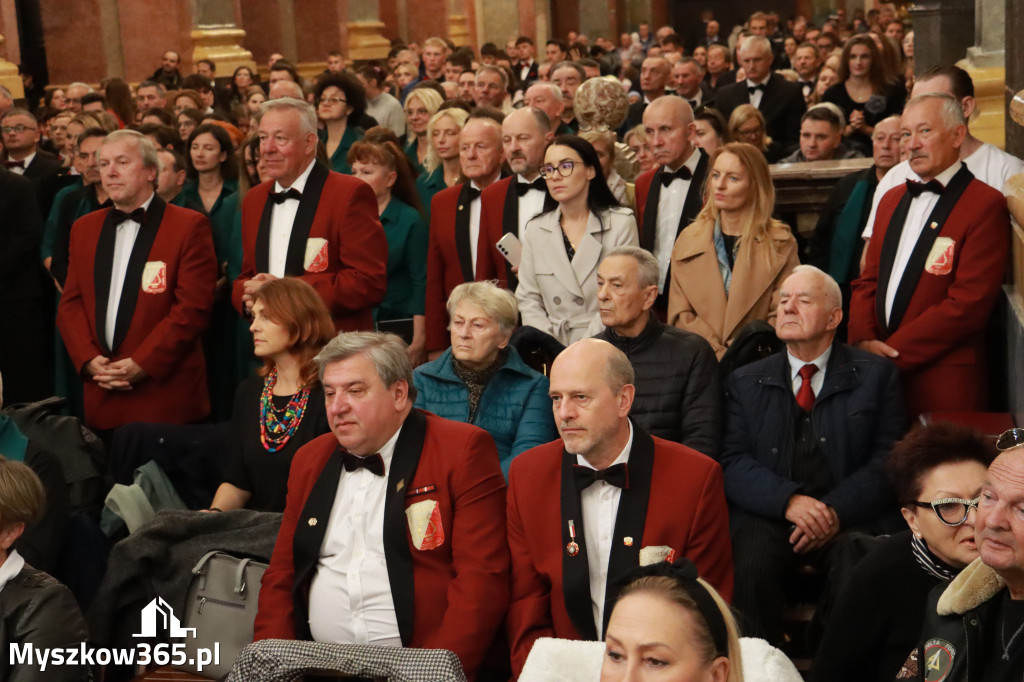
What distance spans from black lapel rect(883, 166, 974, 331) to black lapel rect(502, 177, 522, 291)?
1646 mm

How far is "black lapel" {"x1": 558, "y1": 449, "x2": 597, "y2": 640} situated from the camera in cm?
372

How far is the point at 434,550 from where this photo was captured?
3869 millimetres

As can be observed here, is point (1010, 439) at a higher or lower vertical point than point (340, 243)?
lower

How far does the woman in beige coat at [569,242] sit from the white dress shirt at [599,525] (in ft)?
5.53

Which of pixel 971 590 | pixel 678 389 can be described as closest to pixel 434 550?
pixel 678 389

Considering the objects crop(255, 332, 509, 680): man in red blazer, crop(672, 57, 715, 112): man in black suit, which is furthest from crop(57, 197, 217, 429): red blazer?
crop(672, 57, 715, 112): man in black suit

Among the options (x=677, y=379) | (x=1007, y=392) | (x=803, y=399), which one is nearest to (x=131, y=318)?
(x=677, y=379)

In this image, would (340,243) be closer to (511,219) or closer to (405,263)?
(511,219)

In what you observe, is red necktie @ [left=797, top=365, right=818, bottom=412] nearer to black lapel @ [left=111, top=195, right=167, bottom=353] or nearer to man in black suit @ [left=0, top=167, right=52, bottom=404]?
black lapel @ [left=111, top=195, right=167, bottom=353]

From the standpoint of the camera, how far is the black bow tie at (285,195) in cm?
580

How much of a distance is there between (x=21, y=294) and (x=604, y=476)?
4.27 m

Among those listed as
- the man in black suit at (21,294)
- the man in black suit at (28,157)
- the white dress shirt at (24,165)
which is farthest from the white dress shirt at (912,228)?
the white dress shirt at (24,165)

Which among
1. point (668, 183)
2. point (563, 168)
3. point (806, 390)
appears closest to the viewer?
point (806, 390)
